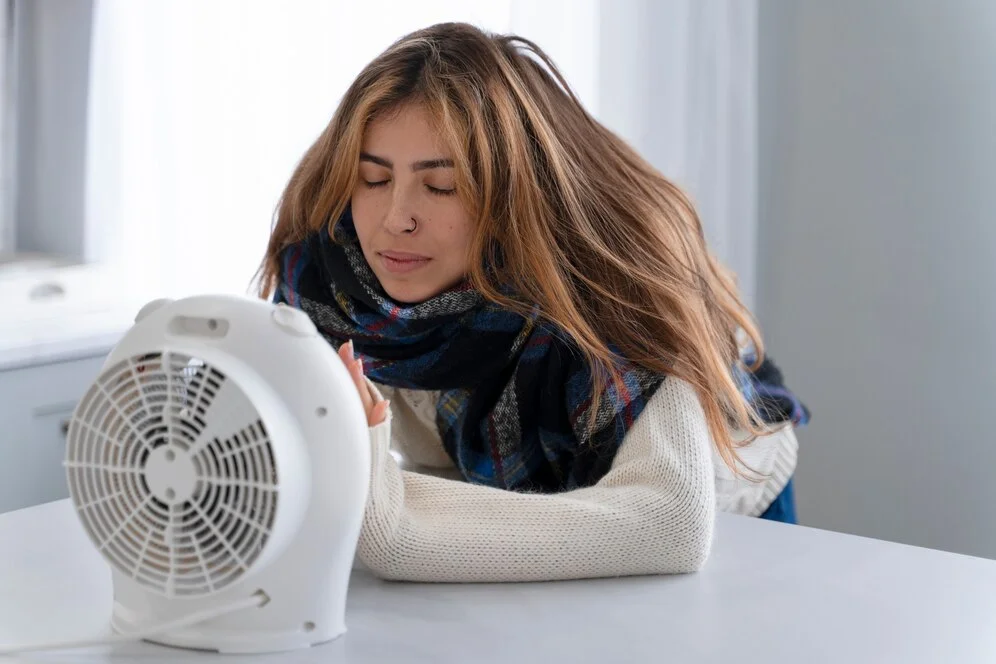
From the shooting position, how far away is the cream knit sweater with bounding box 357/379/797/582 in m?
0.98

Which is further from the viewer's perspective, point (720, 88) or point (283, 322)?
point (720, 88)

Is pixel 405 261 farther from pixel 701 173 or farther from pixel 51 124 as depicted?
pixel 701 173

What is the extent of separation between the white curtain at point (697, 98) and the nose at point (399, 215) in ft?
3.79

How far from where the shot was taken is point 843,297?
2.46 metres

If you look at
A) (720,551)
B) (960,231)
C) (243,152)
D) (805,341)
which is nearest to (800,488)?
(805,341)

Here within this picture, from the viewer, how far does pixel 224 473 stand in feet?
2.58

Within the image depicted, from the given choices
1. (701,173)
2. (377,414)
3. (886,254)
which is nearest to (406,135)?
(377,414)

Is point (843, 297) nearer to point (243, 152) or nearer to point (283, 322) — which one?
point (243, 152)

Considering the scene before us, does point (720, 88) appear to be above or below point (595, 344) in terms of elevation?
→ above

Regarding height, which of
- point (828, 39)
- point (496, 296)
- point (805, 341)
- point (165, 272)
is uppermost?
point (828, 39)

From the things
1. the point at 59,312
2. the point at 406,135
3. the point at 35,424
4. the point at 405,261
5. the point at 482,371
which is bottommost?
the point at 35,424

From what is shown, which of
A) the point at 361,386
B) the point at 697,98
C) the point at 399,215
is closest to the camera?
the point at 361,386

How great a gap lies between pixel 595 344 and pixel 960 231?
1.39 m

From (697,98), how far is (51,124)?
49.0 inches
